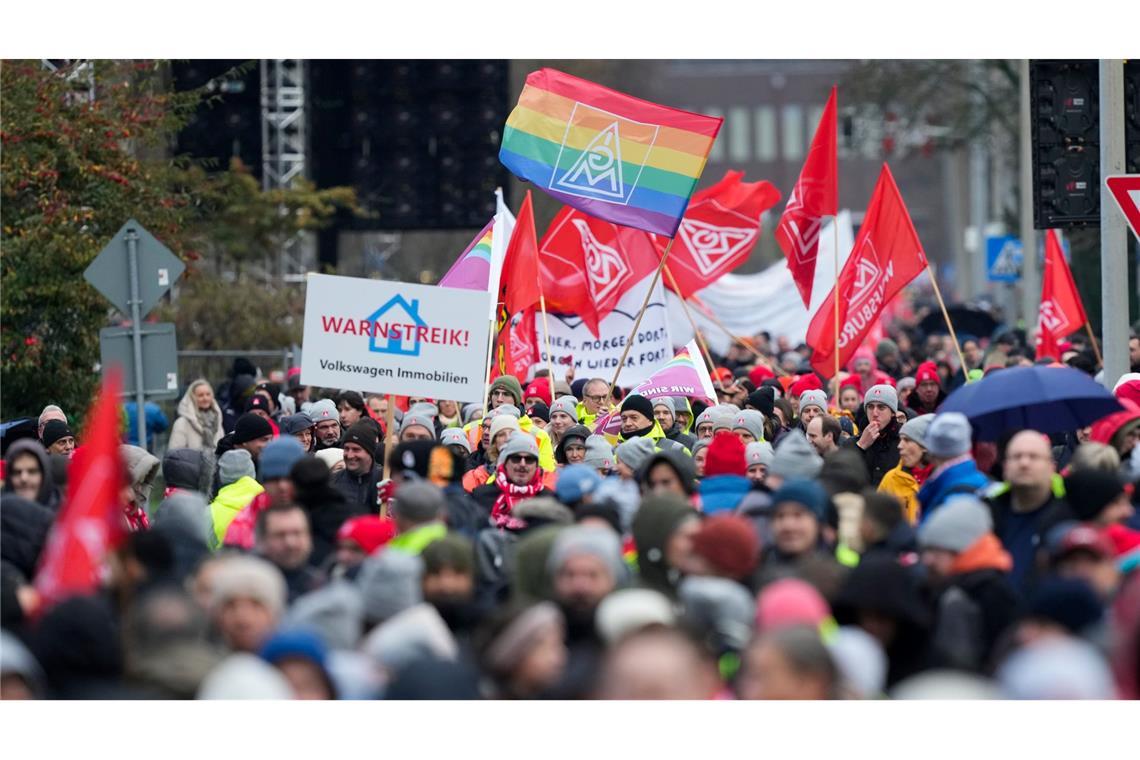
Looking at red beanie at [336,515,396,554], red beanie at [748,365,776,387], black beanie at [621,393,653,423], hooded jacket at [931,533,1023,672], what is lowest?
hooded jacket at [931,533,1023,672]

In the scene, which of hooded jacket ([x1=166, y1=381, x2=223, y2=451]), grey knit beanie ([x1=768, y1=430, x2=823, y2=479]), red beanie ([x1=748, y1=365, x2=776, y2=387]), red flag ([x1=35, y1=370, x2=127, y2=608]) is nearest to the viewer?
red flag ([x1=35, y1=370, x2=127, y2=608])

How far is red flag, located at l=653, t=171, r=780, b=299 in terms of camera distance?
66.1 feet

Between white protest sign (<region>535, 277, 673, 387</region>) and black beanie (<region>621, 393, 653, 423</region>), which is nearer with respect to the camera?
black beanie (<region>621, 393, 653, 423</region>)

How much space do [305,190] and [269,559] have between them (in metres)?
22.3

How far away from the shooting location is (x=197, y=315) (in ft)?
88.0

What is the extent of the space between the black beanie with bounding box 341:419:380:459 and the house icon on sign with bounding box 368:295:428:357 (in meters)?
1.11

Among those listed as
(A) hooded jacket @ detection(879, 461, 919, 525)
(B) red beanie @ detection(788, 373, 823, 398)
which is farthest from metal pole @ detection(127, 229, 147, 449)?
(B) red beanie @ detection(788, 373, 823, 398)

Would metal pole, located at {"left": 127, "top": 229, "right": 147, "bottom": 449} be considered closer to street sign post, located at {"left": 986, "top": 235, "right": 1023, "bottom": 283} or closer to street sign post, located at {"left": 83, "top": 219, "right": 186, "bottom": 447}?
street sign post, located at {"left": 83, "top": 219, "right": 186, "bottom": 447}

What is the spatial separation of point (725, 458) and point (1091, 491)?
1837 mm

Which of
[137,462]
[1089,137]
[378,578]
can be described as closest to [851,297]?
[1089,137]

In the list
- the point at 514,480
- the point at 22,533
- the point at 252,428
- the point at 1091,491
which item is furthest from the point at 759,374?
the point at 22,533

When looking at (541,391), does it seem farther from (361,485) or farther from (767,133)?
(767,133)

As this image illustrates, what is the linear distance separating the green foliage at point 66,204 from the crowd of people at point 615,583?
710 cm

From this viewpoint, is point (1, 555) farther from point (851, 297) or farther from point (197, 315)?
point (197, 315)
